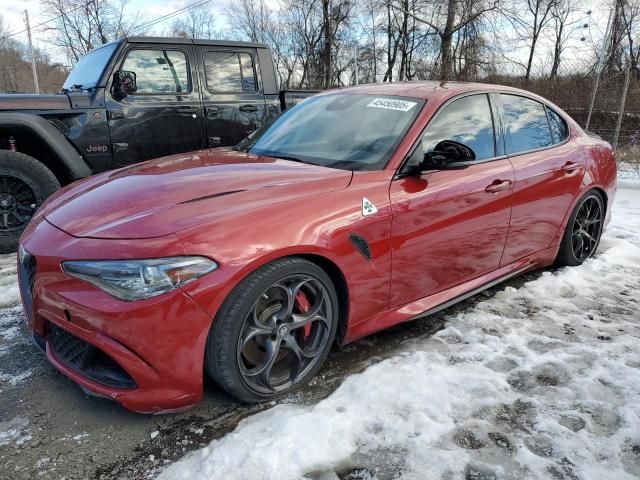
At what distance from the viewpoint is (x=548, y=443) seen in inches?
86.1

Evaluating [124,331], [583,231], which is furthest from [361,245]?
[583,231]

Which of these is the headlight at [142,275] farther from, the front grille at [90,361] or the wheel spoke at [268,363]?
the wheel spoke at [268,363]

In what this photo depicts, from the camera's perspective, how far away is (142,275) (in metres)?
2.02

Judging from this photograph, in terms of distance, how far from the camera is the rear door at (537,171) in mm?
3553

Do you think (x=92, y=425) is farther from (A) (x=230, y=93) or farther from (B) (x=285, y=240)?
(A) (x=230, y=93)

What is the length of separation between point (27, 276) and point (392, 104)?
2.25 m

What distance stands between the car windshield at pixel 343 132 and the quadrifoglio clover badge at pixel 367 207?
26cm

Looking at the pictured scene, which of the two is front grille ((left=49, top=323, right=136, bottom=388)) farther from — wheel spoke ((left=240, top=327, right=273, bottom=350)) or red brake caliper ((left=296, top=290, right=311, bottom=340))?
red brake caliper ((left=296, top=290, right=311, bottom=340))

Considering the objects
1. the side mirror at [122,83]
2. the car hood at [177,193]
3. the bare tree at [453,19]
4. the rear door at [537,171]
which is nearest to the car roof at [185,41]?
the side mirror at [122,83]

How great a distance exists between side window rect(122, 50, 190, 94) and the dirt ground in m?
3.45

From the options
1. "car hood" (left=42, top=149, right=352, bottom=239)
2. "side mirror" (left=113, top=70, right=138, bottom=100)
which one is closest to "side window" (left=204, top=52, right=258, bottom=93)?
"side mirror" (left=113, top=70, right=138, bottom=100)

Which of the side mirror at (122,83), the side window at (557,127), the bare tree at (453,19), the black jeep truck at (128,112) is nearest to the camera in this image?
the side window at (557,127)

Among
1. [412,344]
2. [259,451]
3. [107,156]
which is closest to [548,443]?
[412,344]

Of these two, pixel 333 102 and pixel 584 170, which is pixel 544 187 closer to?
pixel 584 170
